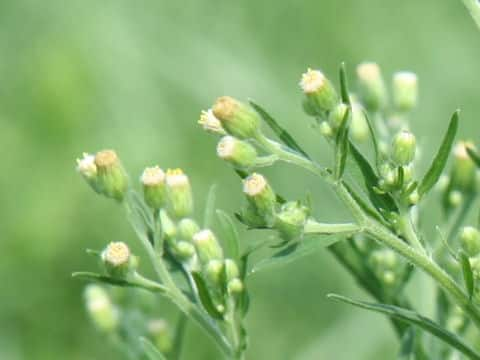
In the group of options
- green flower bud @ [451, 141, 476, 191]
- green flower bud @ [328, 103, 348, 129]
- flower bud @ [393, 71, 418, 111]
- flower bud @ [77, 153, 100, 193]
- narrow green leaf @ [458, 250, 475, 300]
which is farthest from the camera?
flower bud @ [393, 71, 418, 111]

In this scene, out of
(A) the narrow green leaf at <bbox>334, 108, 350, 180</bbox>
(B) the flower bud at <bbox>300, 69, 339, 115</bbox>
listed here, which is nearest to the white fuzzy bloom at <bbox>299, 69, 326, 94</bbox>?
(B) the flower bud at <bbox>300, 69, 339, 115</bbox>

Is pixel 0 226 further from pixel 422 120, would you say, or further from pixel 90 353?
pixel 422 120

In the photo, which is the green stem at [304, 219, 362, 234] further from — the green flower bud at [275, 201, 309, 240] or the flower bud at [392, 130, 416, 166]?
the flower bud at [392, 130, 416, 166]

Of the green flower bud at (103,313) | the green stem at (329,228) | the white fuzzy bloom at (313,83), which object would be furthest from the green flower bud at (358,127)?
the green flower bud at (103,313)

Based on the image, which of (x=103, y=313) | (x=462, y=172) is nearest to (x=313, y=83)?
(x=462, y=172)

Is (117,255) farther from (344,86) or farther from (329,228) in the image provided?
(344,86)
